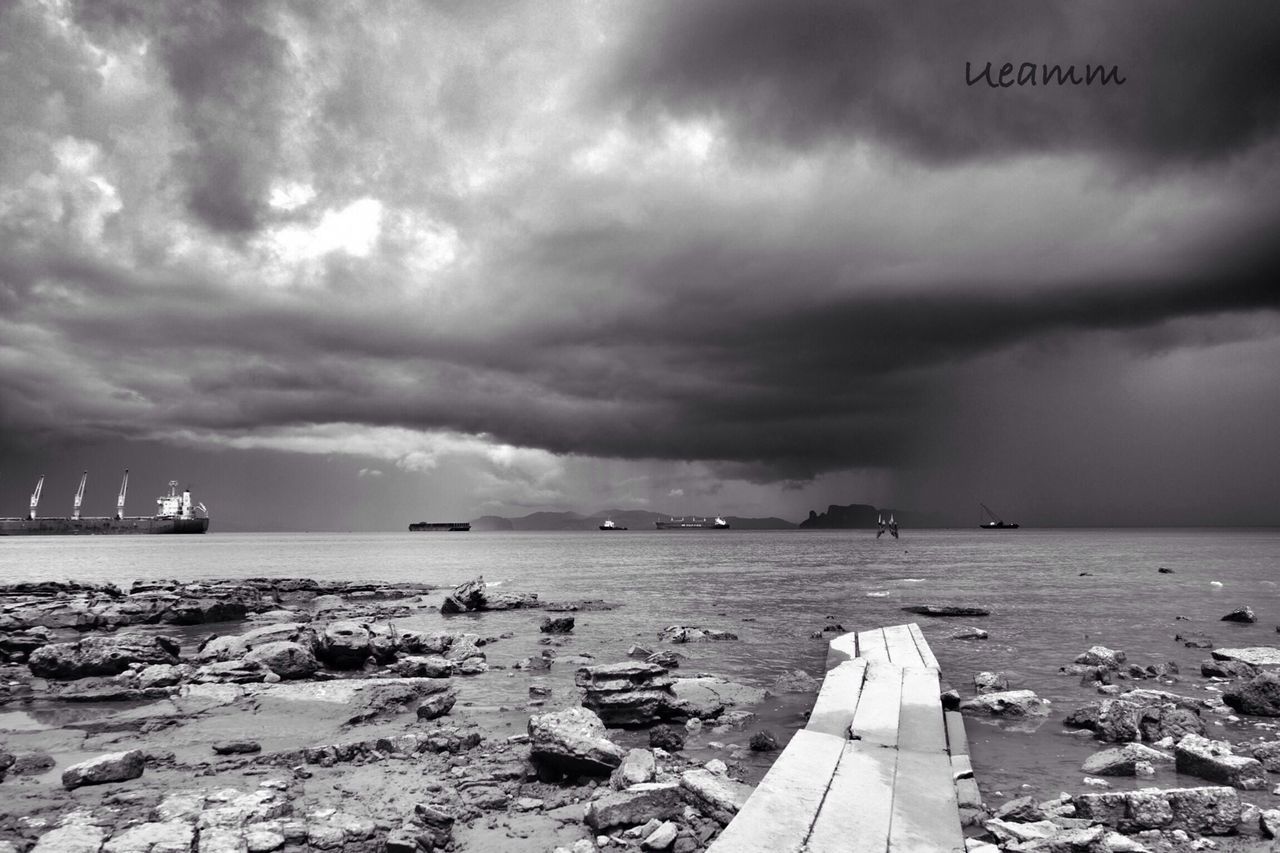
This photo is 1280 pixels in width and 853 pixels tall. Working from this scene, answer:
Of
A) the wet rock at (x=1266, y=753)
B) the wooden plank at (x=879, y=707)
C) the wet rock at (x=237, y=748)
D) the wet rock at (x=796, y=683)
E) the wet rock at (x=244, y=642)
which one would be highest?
the wooden plank at (x=879, y=707)

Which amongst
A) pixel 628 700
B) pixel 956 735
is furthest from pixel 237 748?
pixel 956 735

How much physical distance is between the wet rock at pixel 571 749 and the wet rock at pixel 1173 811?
5.21 m

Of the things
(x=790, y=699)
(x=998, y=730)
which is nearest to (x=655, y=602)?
(x=790, y=699)

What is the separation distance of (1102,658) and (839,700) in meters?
9.59

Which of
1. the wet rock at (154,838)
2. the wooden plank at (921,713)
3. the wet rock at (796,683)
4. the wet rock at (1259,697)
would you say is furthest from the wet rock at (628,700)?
the wet rock at (1259,697)

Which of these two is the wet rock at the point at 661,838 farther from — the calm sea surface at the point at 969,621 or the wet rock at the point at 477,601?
the wet rock at the point at 477,601

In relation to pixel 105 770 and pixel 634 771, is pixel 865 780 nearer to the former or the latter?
pixel 634 771

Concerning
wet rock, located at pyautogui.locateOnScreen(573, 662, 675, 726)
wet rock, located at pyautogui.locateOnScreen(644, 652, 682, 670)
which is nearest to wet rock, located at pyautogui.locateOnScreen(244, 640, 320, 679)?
wet rock, located at pyautogui.locateOnScreen(573, 662, 675, 726)

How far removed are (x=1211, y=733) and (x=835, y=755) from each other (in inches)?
279

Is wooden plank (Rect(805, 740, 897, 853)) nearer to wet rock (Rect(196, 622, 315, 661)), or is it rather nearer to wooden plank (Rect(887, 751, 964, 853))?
wooden plank (Rect(887, 751, 964, 853))

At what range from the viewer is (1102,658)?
15.2m

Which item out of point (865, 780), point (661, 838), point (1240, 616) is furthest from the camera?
point (1240, 616)

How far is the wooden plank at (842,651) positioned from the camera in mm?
13648

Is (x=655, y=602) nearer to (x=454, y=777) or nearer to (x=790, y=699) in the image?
(x=790, y=699)
